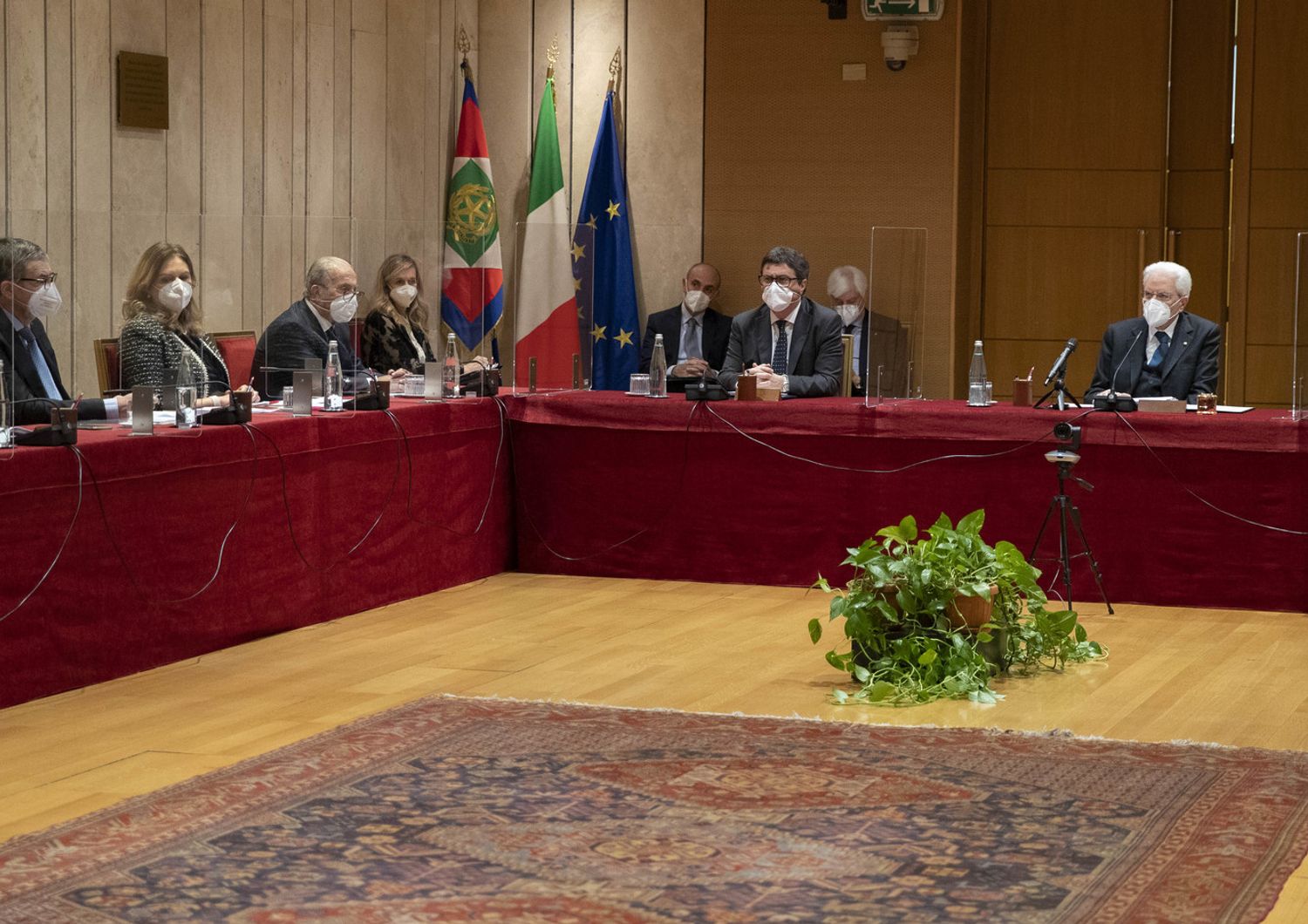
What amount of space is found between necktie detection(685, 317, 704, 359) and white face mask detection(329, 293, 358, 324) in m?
2.94

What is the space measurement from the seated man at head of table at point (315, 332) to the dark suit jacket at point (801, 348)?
1.59 metres

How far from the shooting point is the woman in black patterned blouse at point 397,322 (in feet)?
23.3

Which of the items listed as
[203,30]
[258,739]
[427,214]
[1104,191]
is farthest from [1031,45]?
[258,739]

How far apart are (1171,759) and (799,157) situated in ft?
18.7

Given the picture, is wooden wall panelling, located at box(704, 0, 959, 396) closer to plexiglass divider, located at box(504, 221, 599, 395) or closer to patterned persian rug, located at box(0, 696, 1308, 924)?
plexiglass divider, located at box(504, 221, 599, 395)

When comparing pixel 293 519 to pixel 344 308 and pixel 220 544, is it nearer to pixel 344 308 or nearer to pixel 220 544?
pixel 220 544

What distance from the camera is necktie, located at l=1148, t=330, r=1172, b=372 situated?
7.33m

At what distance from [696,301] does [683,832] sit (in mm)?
5805

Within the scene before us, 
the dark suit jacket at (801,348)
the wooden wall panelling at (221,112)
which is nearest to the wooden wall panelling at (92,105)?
the wooden wall panelling at (221,112)

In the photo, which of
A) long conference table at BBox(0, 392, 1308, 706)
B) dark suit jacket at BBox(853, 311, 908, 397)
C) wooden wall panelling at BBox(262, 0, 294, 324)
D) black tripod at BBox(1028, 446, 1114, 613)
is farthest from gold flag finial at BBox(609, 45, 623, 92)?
black tripod at BBox(1028, 446, 1114, 613)

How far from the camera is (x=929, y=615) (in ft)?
17.7

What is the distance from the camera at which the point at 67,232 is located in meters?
5.81

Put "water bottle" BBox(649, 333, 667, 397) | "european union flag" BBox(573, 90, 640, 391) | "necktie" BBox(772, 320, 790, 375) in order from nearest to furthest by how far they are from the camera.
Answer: "water bottle" BBox(649, 333, 667, 397) < "necktie" BBox(772, 320, 790, 375) < "european union flag" BBox(573, 90, 640, 391)

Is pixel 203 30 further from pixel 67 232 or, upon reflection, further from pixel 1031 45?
pixel 1031 45
